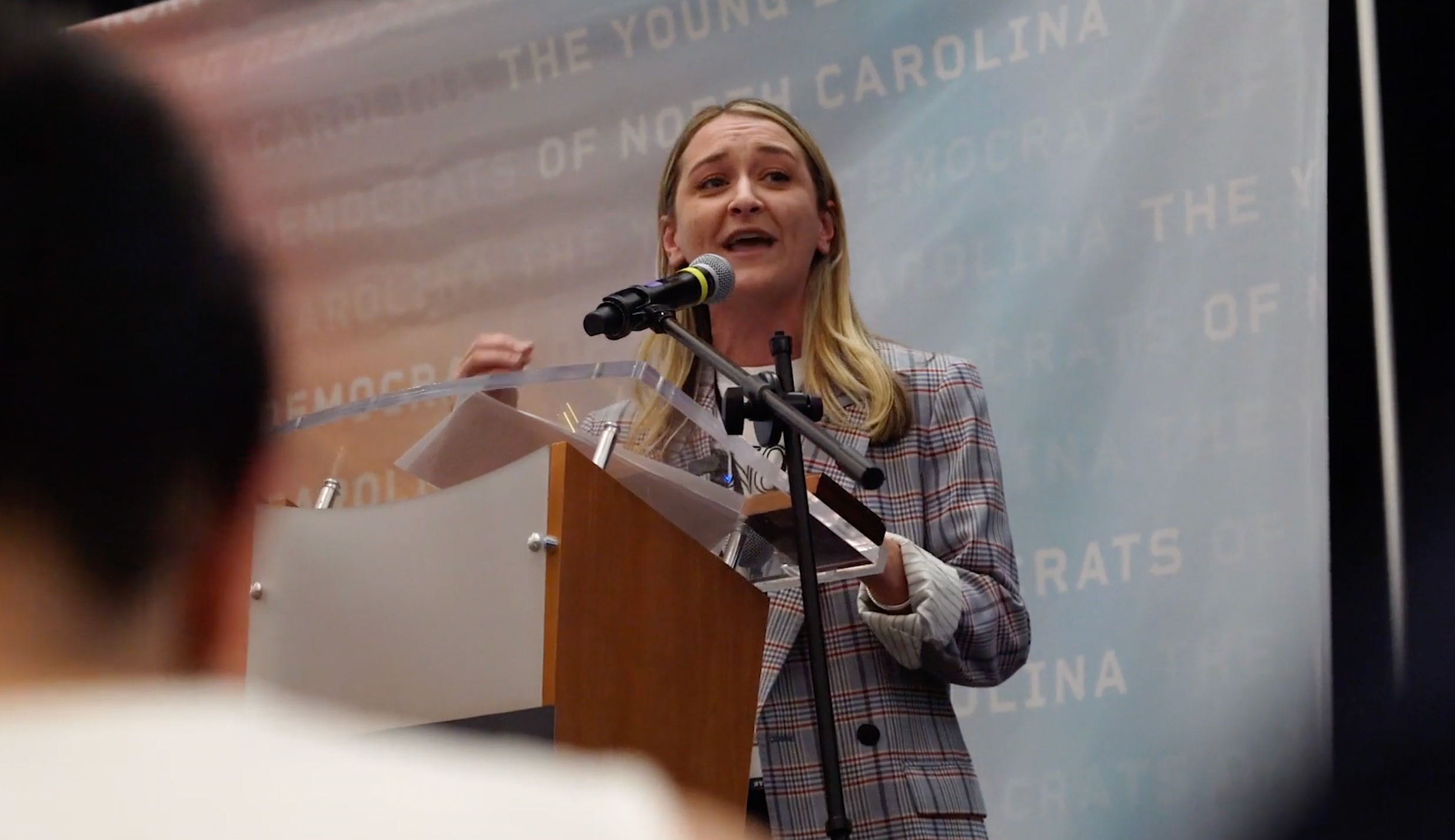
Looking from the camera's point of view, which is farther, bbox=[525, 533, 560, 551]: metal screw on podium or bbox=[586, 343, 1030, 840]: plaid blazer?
bbox=[586, 343, 1030, 840]: plaid blazer

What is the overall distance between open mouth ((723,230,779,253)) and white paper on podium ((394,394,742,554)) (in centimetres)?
109

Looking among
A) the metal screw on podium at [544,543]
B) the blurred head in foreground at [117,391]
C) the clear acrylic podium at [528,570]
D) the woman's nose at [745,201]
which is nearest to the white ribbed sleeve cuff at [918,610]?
the clear acrylic podium at [528,570]

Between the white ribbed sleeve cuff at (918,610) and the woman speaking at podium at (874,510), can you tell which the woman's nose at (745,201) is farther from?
the white ribbed sleeve cuff at (918,610)

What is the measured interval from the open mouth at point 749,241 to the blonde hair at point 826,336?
12 cm

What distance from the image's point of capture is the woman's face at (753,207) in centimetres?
284

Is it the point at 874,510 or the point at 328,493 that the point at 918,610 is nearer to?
the point at 874,510

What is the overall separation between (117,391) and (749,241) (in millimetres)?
2251

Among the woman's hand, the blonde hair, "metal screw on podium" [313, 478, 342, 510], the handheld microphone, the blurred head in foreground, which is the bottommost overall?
the blurred head in foreground

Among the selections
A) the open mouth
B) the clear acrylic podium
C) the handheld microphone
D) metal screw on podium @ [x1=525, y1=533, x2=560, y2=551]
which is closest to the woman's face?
the open mouth

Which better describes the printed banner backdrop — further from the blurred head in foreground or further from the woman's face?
the blurred head in foreground

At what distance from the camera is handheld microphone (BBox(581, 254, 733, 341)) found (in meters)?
1.91

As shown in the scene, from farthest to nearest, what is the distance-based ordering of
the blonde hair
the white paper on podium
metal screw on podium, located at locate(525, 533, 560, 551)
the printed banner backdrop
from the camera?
the printed banner backdrop < the blonde hair < the white paper on podium < metal screw on podium, located at locate(525, 533, 560, 551)

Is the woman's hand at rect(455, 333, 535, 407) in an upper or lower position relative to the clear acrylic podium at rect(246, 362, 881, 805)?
upper

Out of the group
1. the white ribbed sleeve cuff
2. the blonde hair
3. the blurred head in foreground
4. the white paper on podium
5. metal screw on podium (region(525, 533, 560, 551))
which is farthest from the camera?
the blonde hair
